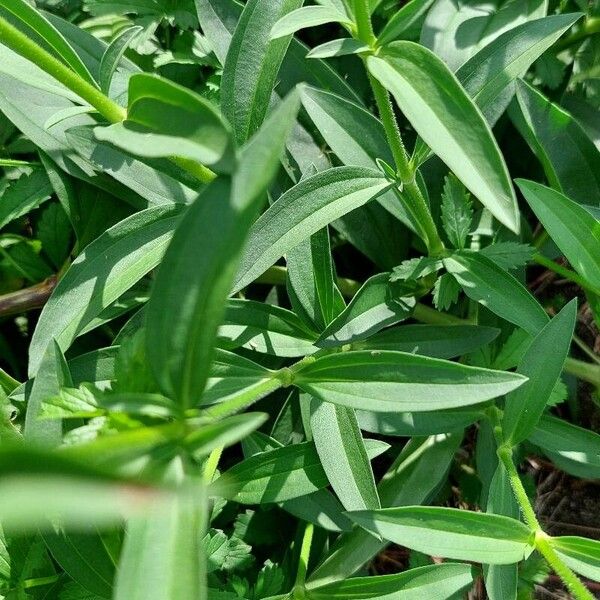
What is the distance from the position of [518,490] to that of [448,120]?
0.57 m

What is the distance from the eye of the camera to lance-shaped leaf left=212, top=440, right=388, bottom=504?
1.28 meters

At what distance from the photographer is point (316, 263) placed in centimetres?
131

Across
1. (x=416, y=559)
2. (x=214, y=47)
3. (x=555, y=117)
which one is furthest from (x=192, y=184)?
(x=416, y=559)

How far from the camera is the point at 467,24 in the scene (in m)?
1.60

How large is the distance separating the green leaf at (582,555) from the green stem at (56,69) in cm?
92

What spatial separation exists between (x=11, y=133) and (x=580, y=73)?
1.28 m

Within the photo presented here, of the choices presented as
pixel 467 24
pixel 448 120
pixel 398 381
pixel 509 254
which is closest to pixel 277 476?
pixel 398 381

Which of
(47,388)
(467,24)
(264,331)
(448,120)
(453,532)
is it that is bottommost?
(453,532)

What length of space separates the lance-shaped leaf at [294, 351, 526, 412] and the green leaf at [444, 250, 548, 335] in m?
0.30

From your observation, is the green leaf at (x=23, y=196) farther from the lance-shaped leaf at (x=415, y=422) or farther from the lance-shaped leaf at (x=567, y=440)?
the lance-shaped leaf at (x=567, y=440)

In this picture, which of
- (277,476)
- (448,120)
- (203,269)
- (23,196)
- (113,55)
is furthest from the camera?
(23,196)

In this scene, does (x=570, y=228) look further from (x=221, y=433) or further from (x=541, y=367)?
(x=221, y=433)

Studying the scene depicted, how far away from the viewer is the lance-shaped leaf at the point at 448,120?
938 millimetres

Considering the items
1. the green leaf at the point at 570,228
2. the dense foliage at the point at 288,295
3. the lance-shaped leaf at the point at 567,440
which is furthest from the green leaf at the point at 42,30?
the lance-shaped leaf at the point at 567,440
